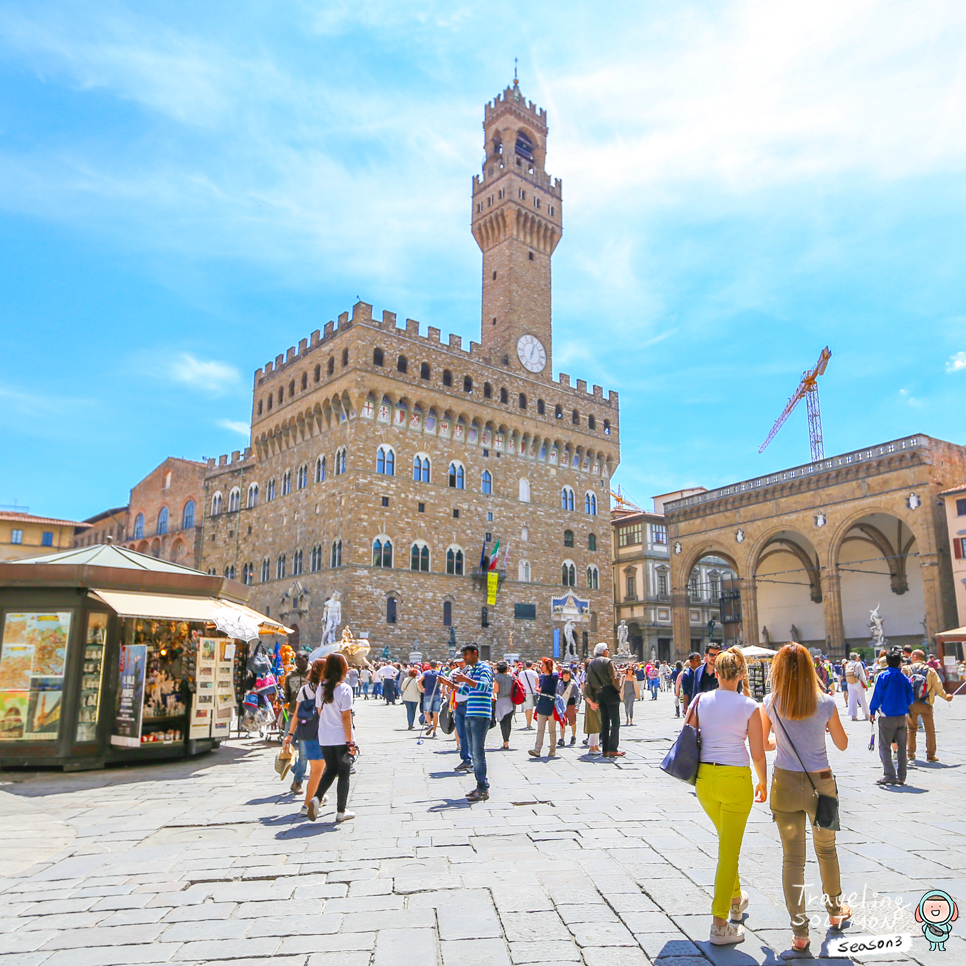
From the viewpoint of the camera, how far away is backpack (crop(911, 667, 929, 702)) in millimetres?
9266

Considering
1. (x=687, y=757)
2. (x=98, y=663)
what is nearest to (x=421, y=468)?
(x=98, y=663)

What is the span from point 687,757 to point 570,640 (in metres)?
32.7

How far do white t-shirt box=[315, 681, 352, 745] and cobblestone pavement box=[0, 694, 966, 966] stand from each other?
70 cm

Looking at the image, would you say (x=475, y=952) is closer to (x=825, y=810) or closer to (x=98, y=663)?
(x=825, y=810)

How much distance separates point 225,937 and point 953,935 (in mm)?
3707

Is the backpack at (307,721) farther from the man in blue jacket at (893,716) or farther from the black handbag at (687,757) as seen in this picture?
the man in blue jacket at (893,716)

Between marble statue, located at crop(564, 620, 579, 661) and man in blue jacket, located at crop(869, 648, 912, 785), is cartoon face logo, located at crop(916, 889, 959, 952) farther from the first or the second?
marble statue, located at crop(564, 620, 579, 661)

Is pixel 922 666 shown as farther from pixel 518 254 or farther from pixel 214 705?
pixel 518 254

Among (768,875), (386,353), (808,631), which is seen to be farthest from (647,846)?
(808,631)

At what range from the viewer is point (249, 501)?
37156 mm

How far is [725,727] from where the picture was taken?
12.8 ft

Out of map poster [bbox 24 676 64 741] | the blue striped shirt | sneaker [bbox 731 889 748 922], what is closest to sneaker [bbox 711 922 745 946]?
sneaker [bbox 731 889 748 922]

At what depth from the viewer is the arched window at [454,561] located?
32.5 metres

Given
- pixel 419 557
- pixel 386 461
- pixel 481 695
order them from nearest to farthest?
pixel 481 695
pixel 386 461
pixel 419 557
